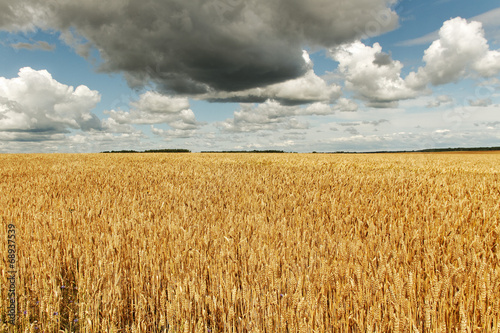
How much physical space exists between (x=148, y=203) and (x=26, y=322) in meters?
3.15

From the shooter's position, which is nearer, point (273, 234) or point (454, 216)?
point (273, 234)

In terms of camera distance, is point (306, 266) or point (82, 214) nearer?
point (306, 266)

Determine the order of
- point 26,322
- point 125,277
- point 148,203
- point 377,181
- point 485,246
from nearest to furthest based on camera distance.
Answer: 1. point 26,322
2. point 125,277
3. point 485,246
4. point 148,203
5. point 377,181

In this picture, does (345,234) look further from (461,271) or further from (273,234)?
(461,271)

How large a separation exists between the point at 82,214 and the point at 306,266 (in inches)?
131

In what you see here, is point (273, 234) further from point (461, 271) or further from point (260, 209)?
point (461, 271)

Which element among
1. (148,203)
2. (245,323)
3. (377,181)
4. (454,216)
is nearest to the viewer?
(245,323)

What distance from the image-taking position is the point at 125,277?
2.37 meters

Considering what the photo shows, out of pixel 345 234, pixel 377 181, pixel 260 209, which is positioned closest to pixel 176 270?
pixel 345 234

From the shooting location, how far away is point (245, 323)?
5.87 ft

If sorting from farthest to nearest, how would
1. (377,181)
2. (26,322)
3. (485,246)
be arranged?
1. (377,181)
2. (485,246)
3. (26,322)

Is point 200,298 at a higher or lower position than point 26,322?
higher

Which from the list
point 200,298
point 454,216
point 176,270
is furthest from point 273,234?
point 454,216

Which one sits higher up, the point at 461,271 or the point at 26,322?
the point at 461,271
